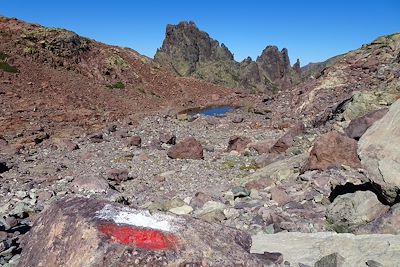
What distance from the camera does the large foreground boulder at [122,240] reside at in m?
5.74

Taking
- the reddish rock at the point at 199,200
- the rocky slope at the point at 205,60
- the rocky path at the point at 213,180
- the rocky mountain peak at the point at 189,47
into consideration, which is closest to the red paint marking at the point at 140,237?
the rocky path at the point at 213,180

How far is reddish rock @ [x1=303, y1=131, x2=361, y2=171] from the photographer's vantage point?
15.1m

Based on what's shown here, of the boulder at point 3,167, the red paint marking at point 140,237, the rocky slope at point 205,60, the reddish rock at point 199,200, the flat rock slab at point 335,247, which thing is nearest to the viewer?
the red paint marking at point 140,237

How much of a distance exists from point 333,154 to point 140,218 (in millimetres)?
10228

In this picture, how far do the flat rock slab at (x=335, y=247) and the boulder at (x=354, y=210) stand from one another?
1.18 metres

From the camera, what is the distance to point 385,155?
29.0 ft

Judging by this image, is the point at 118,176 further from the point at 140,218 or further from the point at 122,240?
the point at 122,240

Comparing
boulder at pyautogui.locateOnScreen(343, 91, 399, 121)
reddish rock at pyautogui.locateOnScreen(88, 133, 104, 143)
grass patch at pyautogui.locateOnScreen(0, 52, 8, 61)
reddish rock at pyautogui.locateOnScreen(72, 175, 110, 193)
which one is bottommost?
reddish rock at pyautogui.locateOnScreen(72, 175, 110, 193)

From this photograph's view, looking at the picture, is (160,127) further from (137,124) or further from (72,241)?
(72,241)

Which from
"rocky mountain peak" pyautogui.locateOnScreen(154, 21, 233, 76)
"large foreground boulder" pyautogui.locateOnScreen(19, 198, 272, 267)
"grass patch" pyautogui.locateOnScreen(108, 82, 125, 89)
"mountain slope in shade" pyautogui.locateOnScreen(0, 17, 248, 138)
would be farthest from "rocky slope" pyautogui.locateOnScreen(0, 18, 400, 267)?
"rocky mountain peak" pyautogui.locateOnScreen(154, 21, 233, 76)

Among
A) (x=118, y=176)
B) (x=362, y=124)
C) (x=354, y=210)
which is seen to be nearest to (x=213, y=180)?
(x=118, y=176)

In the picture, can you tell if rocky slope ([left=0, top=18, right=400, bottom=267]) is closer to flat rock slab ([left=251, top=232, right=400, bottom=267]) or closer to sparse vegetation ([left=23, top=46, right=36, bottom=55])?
flat rock slab ([left=251, top=232, right=400, bottom=267])

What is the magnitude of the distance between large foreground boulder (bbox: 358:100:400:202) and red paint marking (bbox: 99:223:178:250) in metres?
4.87

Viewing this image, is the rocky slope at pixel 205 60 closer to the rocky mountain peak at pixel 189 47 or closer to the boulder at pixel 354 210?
the rocky mountain peak at pixel 189 47
